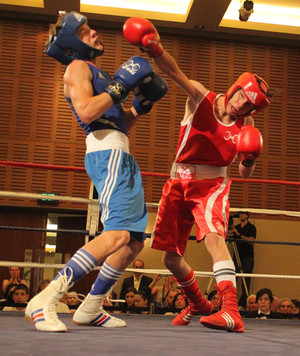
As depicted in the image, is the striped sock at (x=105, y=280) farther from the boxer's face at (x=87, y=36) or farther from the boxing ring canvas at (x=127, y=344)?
the boxer's face at (x=87, y=36)

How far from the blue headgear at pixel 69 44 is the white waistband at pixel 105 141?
1.05 ft

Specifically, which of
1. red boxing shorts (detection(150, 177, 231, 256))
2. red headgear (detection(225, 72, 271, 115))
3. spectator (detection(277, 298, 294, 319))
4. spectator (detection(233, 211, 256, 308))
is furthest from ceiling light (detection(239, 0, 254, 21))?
red boxing shorts (detection(150, 177, 231, 256))

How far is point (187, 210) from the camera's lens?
7.66 ft

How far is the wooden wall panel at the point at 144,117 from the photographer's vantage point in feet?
21.0

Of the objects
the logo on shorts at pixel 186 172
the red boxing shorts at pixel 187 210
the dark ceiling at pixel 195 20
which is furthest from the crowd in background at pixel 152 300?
the dark ceiling at pixel 195 20

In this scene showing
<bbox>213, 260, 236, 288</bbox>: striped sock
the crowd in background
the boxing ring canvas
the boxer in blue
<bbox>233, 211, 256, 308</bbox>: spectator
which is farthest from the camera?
<bbox>233, 211, 256, 308</bbox>: spectator

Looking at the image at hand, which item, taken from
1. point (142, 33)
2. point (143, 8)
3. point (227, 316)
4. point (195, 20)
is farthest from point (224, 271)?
point (143, 8)

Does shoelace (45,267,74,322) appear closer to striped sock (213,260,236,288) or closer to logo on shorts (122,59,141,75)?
striped sock (213,260,236,288)

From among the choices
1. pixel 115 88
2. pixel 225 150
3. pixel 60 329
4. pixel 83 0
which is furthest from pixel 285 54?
pixel 60 329

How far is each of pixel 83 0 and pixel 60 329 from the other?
18.1 ft

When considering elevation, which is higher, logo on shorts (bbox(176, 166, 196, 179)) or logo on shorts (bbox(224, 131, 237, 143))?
logo on shorts (bbox(224, 131, 237, 143))

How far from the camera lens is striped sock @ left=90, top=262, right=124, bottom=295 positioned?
1.94 metres

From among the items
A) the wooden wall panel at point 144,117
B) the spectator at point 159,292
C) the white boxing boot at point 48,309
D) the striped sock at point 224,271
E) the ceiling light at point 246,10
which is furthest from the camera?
the wooden wall panel at point 144,117

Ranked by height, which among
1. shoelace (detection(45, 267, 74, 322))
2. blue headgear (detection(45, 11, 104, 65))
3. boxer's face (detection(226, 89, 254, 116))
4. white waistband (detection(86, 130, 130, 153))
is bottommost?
shoelace (detection(45, 267, 74, 322))
